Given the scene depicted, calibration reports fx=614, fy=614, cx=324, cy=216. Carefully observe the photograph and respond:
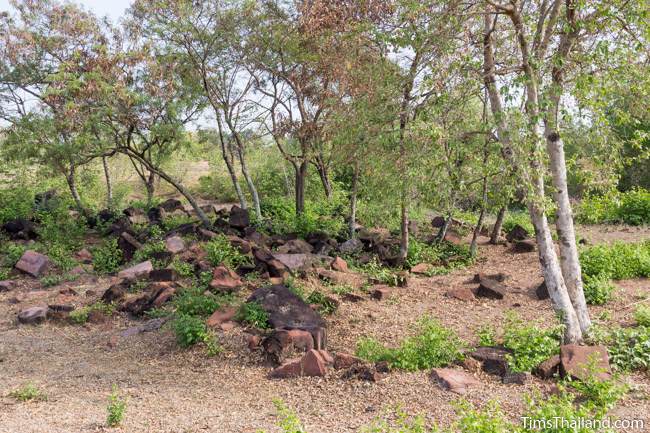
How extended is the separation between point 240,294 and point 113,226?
7.12 meters

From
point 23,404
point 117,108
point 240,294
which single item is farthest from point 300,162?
point 23,404

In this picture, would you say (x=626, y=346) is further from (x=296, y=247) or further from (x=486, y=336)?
(x=296, y=247)

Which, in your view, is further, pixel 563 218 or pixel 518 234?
pixel 518 234

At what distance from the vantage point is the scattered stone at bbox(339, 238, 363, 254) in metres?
12.7

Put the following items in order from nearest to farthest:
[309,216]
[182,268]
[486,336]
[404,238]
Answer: [486,336] < [182,268] < [404,238] < [309,216]

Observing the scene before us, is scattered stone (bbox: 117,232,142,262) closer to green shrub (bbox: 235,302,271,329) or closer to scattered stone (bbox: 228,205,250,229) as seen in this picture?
scattered stone (bbox: 228,205,250,229)

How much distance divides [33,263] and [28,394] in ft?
21.5

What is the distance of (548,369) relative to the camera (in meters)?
5.91

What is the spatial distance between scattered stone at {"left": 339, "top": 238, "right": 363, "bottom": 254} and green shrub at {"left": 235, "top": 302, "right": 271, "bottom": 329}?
491 cm

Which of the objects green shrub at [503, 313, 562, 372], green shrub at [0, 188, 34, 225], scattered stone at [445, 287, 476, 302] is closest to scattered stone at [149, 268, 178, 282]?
scattered stone at [445, 287, 476, 302]

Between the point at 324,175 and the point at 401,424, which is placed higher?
the point at 324,175

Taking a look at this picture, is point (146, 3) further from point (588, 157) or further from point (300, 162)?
→ point (588, 157)

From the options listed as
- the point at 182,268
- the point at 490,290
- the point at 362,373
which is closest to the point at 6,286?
the point at 182,268

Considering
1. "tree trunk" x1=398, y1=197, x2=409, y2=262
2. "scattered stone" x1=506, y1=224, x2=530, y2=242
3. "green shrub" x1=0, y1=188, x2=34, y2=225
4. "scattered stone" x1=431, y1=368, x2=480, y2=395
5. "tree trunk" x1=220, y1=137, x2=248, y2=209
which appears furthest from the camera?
"green shrub" x1=0, y1=188, x2=34, y2=225
